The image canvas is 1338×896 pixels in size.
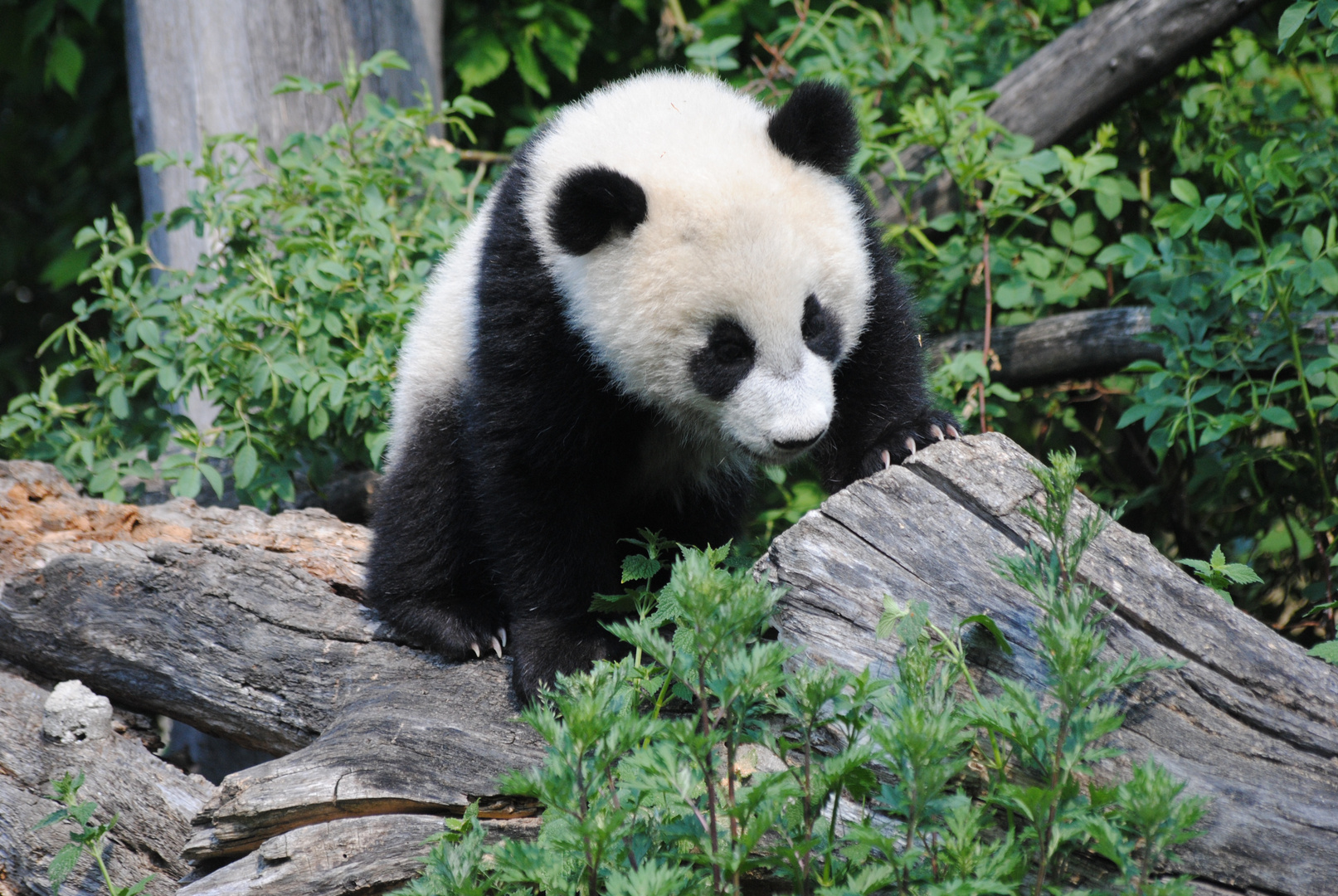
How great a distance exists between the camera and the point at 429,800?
2.21m

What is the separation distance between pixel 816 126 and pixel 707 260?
0.47 meters

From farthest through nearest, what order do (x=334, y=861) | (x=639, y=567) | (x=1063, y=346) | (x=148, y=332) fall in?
(x=1063, y=346) < (x=148, y=332) < (x=639, y=567) < (x=334, y=861)

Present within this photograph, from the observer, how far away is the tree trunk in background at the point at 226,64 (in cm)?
444

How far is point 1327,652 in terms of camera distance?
6.71 ft

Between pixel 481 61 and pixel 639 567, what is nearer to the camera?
pixel 639 567

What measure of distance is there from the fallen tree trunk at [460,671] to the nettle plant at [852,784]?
0.58 ft

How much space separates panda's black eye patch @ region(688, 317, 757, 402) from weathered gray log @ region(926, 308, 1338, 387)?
153 cm

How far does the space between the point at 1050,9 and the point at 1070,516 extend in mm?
3075

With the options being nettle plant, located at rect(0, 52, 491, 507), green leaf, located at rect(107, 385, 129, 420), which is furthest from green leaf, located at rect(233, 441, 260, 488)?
green leaf, located at rect(107, 385, 129, 420)

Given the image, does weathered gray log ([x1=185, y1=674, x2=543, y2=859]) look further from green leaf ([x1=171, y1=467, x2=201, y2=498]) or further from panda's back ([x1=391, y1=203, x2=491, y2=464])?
green leaf ([x1=171, y1=467, x2=201, y2=498])

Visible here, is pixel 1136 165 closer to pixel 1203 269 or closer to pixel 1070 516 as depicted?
pixel 1203 269

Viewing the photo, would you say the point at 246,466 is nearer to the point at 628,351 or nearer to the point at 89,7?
the point at 628,351

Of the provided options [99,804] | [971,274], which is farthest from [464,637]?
[971,274]

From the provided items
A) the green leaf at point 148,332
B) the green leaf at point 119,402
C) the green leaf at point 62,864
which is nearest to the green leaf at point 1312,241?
the green leaf at point 62,864
